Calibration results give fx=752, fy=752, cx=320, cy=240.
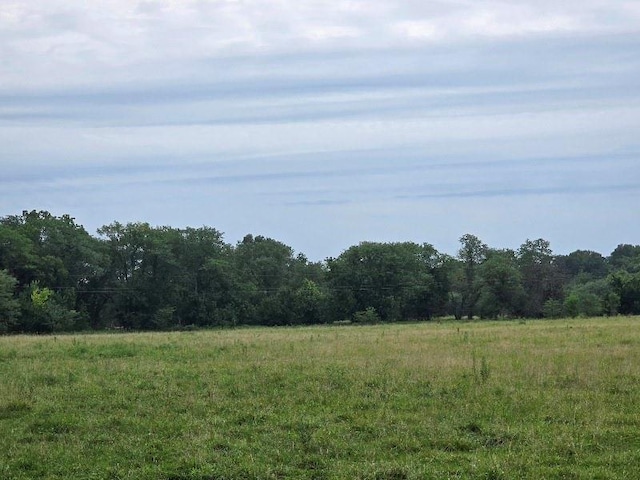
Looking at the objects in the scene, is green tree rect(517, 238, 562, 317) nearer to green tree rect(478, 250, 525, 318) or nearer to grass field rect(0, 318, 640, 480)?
green tree rect(478, 250, 525, 318)

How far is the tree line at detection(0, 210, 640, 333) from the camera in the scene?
71438 mm

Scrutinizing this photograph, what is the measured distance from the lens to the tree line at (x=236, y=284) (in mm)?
71438

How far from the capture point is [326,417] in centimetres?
1271

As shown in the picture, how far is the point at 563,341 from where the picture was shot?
2586 centimetres

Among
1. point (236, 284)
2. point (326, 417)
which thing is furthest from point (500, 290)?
point (326, 417)

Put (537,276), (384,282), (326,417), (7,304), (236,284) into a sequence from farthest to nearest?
1. (537,276)
2. (384,282)
3. (236,284)
4. (7,304)
5. (326,417)

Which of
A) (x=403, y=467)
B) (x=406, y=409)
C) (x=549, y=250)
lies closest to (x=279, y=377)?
(x=406, y=409)

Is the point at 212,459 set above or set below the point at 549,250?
below

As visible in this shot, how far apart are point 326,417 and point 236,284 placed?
7043 cm

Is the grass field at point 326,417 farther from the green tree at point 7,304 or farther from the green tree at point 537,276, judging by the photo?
the green tree at point 537,276

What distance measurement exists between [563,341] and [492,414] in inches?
561

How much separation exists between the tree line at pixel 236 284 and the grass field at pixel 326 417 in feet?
168

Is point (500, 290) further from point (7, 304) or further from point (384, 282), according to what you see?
point (7, 304)

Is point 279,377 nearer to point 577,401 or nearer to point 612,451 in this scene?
point 577,401
